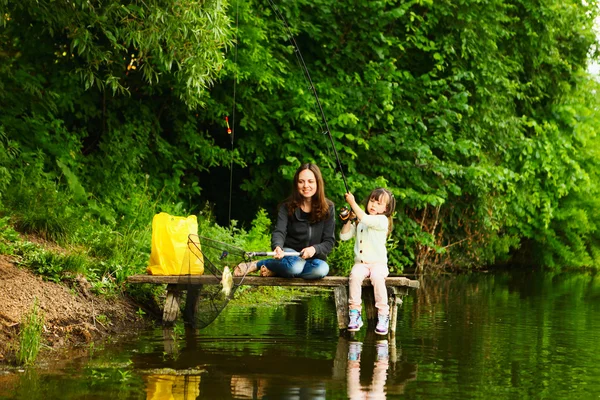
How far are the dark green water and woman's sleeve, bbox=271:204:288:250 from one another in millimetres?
853

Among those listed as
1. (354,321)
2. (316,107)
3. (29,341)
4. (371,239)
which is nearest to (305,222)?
(371,239)

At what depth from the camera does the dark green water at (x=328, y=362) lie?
6.88 m

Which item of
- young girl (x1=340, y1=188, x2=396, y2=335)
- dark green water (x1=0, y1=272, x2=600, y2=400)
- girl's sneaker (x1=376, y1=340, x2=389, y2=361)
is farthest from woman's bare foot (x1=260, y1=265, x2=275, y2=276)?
girl's sneaker (x1=376, y1=340, x2=389, y2=361)

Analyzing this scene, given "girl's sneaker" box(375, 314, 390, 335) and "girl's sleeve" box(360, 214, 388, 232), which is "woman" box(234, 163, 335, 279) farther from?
"girl's sneaker" box(375, 314, 390, 335)

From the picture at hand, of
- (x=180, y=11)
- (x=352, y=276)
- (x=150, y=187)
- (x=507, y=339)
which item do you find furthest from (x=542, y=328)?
(x=150, y=187)

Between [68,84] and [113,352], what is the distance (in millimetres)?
8330

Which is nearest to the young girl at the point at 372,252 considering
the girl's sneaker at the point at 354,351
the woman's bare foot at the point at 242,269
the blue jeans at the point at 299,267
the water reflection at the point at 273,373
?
the blue jeans at the point at 299,267

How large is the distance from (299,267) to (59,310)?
2190 millimetres

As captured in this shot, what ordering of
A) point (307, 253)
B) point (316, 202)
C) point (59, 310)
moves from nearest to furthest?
1. point (59, 310)
2. point (307, 253)
3. point (316, 202)

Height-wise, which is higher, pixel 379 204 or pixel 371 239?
pixel 379 204

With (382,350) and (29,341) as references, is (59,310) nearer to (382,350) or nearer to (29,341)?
(29,341)

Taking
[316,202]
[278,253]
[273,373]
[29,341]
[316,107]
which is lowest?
[273,373]

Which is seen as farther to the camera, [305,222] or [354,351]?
[305,222]

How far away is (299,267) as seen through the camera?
9758 millimetres
